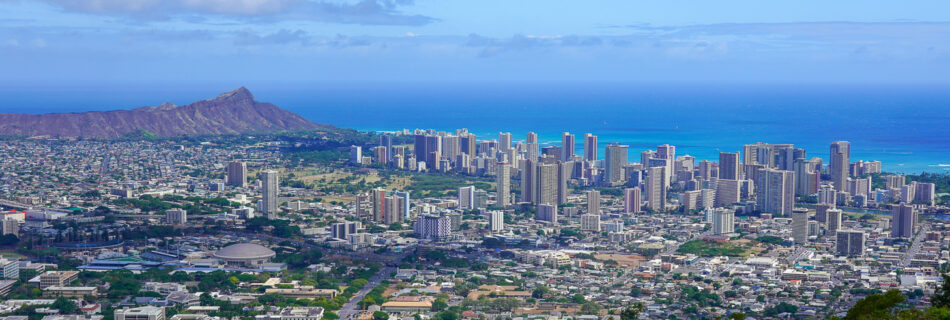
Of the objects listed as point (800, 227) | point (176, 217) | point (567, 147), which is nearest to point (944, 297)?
point (800, 227)

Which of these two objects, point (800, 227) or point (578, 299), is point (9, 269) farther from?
point (800, 227)

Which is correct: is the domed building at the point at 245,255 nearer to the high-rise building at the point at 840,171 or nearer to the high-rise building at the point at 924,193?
the high-rise building at the point at 924,193

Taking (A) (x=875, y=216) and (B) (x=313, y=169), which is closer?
(A) (x=875, y=216)

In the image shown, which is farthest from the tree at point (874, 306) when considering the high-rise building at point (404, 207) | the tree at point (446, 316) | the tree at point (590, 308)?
the high-rise building at point (404, 207)

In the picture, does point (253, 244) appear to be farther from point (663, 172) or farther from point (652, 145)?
point (652, 145)

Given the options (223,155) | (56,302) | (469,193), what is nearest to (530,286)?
(56,302)
